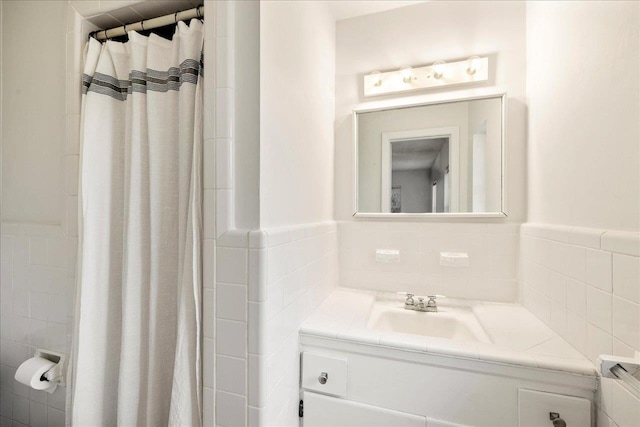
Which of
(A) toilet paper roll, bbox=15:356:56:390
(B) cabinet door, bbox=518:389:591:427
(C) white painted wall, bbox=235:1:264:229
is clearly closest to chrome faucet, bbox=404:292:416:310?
(B) cabinet door, bbox=518:389:591:427

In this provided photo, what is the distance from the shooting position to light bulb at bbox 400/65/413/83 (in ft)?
4.76

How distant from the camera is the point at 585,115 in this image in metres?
0.88

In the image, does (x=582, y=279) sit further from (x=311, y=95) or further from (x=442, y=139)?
(x=311, y=95)

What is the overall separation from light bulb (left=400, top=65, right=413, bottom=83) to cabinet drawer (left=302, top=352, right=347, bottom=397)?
1.42 m

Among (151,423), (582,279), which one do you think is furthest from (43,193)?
(582,279)

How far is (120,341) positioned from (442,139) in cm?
171

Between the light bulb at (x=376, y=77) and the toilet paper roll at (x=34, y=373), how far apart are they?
1998 millimetres

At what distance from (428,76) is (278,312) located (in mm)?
1422

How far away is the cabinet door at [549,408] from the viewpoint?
78 centimetres

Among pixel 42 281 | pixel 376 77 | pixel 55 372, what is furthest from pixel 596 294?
pixel 42 281

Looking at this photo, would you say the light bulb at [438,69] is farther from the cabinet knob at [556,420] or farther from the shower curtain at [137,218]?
the cabinet knob at [556,420]

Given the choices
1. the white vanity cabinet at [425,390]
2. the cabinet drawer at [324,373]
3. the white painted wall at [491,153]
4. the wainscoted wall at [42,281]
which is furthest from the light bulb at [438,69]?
the wainscoted wall at [42,281]

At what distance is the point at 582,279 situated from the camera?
2.81 feet

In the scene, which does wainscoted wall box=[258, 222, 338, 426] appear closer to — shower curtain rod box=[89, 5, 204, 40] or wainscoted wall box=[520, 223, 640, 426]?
shower curtain rod box=[89, 5, 204, 40]
